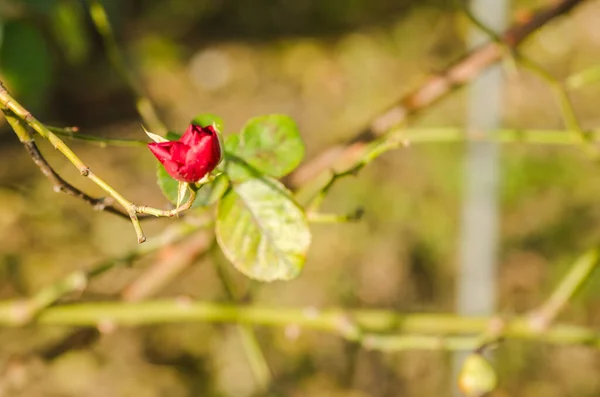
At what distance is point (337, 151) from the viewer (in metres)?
0.74

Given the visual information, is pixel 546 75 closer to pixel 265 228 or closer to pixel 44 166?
pixel 265 228

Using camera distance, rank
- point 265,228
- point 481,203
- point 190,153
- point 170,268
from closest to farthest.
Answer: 1. point 190,153
2. point 265,228
3. point 170,268
4. point 481,203

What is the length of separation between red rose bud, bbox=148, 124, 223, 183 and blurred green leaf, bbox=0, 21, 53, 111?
0.49m

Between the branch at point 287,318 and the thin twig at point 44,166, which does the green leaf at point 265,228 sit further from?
the branch at point 287,318

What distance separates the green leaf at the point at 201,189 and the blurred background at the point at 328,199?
787 mm

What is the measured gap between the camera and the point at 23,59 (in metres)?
0.79

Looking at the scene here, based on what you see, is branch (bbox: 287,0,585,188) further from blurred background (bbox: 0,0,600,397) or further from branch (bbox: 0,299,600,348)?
blurred background (bbox: 0,0,600,397)

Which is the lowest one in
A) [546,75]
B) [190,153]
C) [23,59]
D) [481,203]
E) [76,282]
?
[190,153]

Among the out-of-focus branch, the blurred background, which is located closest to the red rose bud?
the out-of-focus branch

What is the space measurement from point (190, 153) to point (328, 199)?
1419 millimetres

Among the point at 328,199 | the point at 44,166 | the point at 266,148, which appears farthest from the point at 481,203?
the point at 44,166

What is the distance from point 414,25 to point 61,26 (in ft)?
4.07

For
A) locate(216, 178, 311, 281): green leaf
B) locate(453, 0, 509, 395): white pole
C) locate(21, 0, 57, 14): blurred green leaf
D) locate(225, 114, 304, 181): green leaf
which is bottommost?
locate(216, 178, 311, 281): green leaf

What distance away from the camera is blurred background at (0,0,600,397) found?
1460mm
